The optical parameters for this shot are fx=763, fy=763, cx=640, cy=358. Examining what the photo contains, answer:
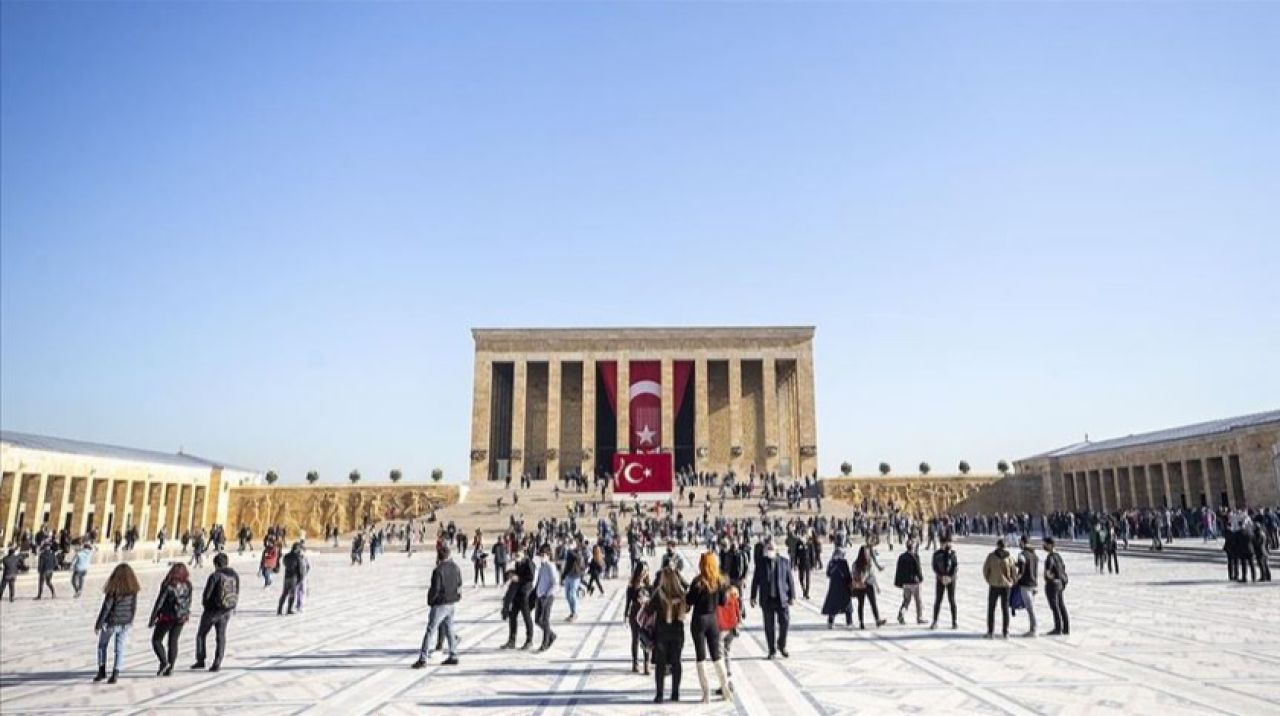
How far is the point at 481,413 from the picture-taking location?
160 ft

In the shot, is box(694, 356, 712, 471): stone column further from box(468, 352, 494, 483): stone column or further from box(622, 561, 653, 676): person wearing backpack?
box(622, 561, 653, 676): person wearing backpack

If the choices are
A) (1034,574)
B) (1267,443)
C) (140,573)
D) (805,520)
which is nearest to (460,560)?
(140,573)

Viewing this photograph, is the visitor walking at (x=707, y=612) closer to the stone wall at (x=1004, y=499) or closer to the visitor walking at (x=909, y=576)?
the visitor walking at (x=909, y=576)

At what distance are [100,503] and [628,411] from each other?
28.7m

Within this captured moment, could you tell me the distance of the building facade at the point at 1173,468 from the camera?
2992cm

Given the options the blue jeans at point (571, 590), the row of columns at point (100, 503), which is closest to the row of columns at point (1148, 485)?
the blue jeans at point (571, 590)

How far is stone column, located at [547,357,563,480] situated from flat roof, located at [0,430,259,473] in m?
20.5

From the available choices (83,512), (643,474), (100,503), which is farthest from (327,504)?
(643,474)

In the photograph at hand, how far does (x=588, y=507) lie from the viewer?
37.6m

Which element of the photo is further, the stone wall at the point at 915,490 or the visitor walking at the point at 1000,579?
the stone wall at the point at 915,490

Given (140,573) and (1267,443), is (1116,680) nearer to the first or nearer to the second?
(140,573)

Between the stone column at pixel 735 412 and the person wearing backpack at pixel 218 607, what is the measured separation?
139 feet

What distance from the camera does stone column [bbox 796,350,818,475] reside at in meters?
48.4

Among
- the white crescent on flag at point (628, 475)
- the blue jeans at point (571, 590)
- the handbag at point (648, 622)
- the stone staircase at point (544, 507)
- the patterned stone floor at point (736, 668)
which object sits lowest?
the patterned stone floor at point (736, 668)
